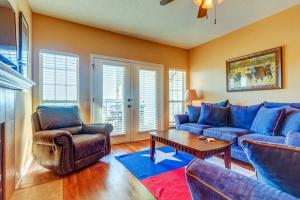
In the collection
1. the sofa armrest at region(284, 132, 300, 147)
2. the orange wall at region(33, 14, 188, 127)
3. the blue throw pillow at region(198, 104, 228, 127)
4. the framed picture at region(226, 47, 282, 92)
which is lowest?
the blue throw pillow at region(198, 104, 228, 127)

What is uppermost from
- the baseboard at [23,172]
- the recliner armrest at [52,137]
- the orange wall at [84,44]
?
the orange wall at [84,44]

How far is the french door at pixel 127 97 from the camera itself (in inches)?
146

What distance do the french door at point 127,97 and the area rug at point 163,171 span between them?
1.00 m

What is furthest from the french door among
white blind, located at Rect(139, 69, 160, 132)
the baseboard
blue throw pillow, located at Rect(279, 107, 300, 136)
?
blue throw pillow, located at Rect(279, 107, 300, 136)

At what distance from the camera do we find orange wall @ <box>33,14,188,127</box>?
309 centimetres

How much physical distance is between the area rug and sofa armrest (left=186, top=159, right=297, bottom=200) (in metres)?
1.23

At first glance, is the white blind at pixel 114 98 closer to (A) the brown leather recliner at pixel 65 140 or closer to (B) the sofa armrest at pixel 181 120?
(A) the brown leather recliner at pixel 65 140

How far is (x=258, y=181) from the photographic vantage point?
2.11ft

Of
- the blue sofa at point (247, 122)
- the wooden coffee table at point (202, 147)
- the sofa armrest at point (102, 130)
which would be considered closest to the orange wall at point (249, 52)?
the blue sofa at point (247, 122)

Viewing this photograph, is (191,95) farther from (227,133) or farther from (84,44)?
(84,44)

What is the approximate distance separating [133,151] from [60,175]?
4.59ft

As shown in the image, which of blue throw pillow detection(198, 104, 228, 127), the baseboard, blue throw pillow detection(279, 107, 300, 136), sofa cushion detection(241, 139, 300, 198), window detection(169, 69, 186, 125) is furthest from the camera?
window detection(169, 69, 186, 125)

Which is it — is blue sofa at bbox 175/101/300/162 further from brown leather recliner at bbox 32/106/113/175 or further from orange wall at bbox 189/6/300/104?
brown leather recliner at bbox 32/106/113/175

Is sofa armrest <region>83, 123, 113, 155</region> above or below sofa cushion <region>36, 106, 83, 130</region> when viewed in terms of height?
Answer: below
